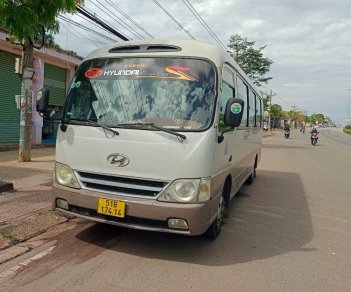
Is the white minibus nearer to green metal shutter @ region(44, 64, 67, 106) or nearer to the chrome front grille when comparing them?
the chrome front grille

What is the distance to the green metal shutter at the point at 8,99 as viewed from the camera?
13.8 metres

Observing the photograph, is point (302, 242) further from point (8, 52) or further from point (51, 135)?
point (51, 135)

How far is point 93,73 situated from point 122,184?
1.58 meters

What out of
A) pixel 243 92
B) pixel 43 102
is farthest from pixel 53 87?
pixel 43 102

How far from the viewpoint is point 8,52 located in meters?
13.8

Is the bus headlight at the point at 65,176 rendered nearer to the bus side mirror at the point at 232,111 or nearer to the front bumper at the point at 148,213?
the front bumper at the point at 148,213

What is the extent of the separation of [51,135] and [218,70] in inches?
531

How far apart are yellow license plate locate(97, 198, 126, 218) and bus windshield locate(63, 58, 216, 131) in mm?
908

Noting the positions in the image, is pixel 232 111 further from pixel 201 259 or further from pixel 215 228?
pixel 201 259

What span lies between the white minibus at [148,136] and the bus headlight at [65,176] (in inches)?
0.5

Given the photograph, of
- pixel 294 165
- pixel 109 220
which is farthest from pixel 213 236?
pixel 294 165

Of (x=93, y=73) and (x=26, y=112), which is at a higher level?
(x=93, y=73)

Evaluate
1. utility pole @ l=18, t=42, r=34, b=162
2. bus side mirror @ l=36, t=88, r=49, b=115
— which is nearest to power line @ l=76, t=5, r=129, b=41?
utility pole @ l=18, t=42, r=34, b=162

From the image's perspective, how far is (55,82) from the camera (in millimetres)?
16859
